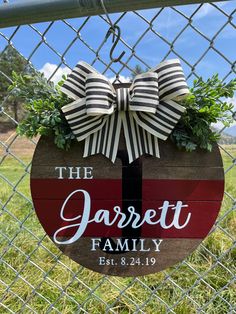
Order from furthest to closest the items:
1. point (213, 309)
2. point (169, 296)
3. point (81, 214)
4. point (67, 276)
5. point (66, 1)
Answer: point (67, 276) < point (169, 296) < point (213, 309) < point (81, 214) < point (66, 1)

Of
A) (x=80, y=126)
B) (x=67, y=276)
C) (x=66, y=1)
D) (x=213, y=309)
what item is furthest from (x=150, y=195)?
(x=67, y=276)

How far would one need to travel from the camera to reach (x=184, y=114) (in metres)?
0.82

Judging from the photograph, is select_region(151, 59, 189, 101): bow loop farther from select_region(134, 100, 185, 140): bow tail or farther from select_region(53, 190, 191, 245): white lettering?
select_region(53, 190, 191, 245): white lettering

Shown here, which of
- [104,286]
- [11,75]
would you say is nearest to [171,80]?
[11,75]

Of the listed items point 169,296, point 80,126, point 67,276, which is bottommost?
point 67,276

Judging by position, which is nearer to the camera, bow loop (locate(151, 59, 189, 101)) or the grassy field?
bow loop (locate(151, 59, 189, 101))

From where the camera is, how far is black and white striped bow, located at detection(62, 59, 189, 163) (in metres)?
0.78

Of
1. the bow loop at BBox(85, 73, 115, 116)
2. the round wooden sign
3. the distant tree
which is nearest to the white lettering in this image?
the round wooden sign

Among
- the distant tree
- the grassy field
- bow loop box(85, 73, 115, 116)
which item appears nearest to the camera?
bow loop box(85, 73, 115, 116)

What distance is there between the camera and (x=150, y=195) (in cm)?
86

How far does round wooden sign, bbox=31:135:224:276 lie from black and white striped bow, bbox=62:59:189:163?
0.03 m

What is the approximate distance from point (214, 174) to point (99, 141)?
27cm

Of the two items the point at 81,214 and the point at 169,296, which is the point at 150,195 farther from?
the point at 169,296

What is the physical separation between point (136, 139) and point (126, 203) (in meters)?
0.15
